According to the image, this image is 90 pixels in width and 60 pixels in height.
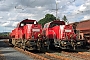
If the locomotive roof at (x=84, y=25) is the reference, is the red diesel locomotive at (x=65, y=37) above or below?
below

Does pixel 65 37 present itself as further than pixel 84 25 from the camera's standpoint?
No

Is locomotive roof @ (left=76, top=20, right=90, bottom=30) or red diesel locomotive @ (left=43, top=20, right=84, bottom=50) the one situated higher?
locomotive roof @ (left=76, top=20, right=90, bottom=30)

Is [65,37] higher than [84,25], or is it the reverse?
[84,25]

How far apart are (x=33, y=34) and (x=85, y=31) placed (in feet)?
23.0

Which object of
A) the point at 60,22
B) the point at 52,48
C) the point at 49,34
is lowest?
the point at 52,48

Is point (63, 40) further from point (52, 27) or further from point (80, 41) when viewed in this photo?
point (52, 27)

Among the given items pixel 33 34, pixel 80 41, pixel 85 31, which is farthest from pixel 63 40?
pixel 85 31

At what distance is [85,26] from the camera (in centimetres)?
2325

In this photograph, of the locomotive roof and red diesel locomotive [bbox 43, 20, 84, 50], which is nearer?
red diesel locomotive [bbox 43, 20, 84, 50]

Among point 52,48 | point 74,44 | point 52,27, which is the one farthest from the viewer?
point 52,48

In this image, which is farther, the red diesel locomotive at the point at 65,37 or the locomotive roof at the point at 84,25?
the locomotive roof at the point at 84,25

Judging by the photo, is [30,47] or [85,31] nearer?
[30,47]

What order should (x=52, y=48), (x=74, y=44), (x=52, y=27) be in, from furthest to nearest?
(x=52, y=48)
(x=52, y=27)
(x=74, y=44)

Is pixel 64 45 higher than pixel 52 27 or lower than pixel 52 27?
lower
